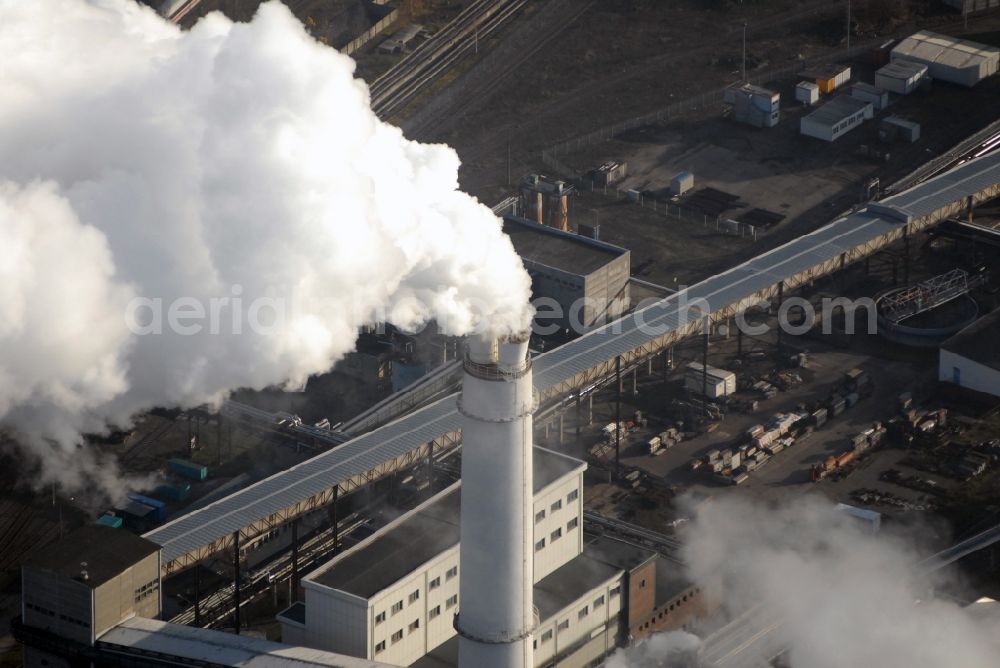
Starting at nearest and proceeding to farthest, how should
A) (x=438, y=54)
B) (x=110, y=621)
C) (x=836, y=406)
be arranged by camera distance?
(x=110, y=621), (x=836, y=406), (x=438, y=54)

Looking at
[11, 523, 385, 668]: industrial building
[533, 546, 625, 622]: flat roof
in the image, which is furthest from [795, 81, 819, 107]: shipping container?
[11, 523, 385, 668]: industrial building

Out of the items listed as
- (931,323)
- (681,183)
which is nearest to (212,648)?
(931,323)

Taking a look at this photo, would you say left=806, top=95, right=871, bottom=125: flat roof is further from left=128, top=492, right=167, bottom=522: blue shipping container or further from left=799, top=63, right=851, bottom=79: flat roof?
left=128, top=492, right=167, bottom=522: blue shipping container

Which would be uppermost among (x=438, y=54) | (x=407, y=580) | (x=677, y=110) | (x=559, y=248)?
(x=407, y=580)

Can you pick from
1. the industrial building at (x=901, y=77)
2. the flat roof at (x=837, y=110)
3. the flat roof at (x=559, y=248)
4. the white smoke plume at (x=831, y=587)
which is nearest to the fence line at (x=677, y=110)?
the flat roof at (x=837, y=110)

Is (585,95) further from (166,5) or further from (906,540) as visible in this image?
(906,540)

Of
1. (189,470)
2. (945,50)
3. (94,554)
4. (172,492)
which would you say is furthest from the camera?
(945,50)

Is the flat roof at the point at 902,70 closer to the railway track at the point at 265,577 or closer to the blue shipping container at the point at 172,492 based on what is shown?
the railway track at the point at 265,577

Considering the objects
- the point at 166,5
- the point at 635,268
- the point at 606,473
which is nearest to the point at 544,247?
the point at 635,268

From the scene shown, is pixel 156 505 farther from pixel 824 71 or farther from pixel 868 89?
pixel 824 71
